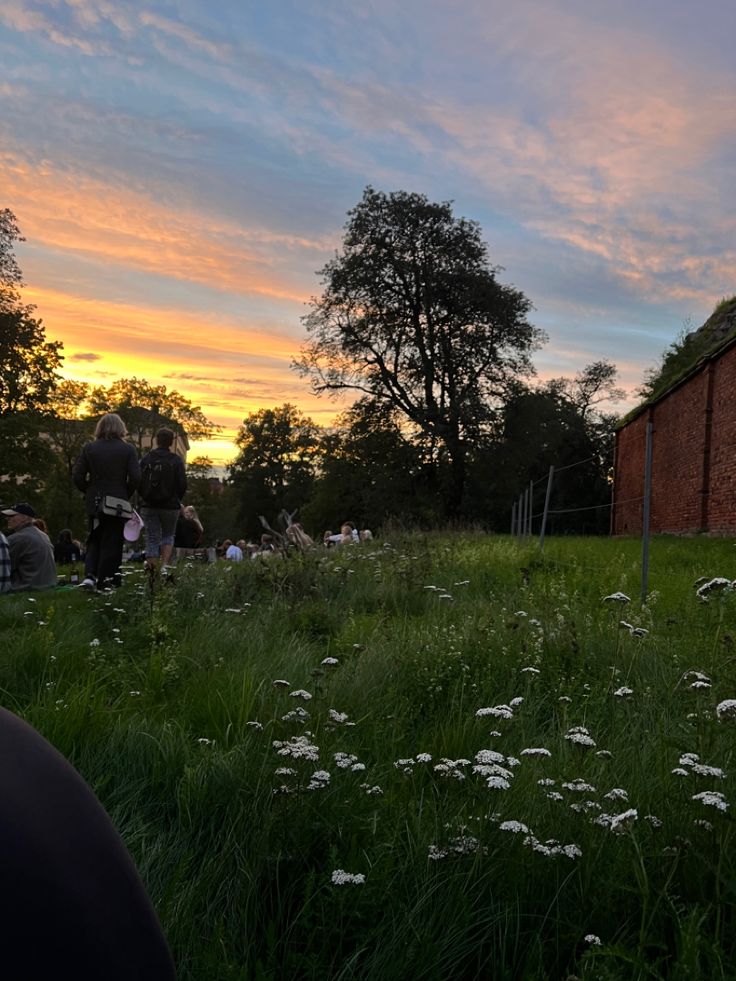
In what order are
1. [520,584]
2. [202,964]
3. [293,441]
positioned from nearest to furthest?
[202,964], [520,584], [293,441]

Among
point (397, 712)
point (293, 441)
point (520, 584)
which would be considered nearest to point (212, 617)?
point (397, 712)

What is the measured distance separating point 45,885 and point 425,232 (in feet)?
133

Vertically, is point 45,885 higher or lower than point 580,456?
lower

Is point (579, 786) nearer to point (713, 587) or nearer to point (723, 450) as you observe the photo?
point (713, 587)

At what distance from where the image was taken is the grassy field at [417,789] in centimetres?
225

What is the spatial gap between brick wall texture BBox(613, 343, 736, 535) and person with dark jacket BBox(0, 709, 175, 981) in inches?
726

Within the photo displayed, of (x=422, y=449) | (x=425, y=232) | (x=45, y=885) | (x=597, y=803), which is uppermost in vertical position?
(x=425, y=232)

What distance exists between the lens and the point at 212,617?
6.56 m

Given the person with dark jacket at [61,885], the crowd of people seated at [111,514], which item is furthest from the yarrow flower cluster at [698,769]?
the crowd of people seated at [111,514]

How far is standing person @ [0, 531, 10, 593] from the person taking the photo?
9.63m

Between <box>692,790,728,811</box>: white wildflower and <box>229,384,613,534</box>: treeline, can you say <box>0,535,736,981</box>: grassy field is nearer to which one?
<box>692,790,728,811</box>: white wildflower

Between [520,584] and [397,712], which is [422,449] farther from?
[397,712]

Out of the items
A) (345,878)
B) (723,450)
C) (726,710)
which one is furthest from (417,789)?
(723,450)

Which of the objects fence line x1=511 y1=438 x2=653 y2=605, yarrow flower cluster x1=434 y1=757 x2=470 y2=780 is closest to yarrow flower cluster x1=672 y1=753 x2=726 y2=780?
yarrow flower cluster x1=434 y1=757 x2=470 y2=780
